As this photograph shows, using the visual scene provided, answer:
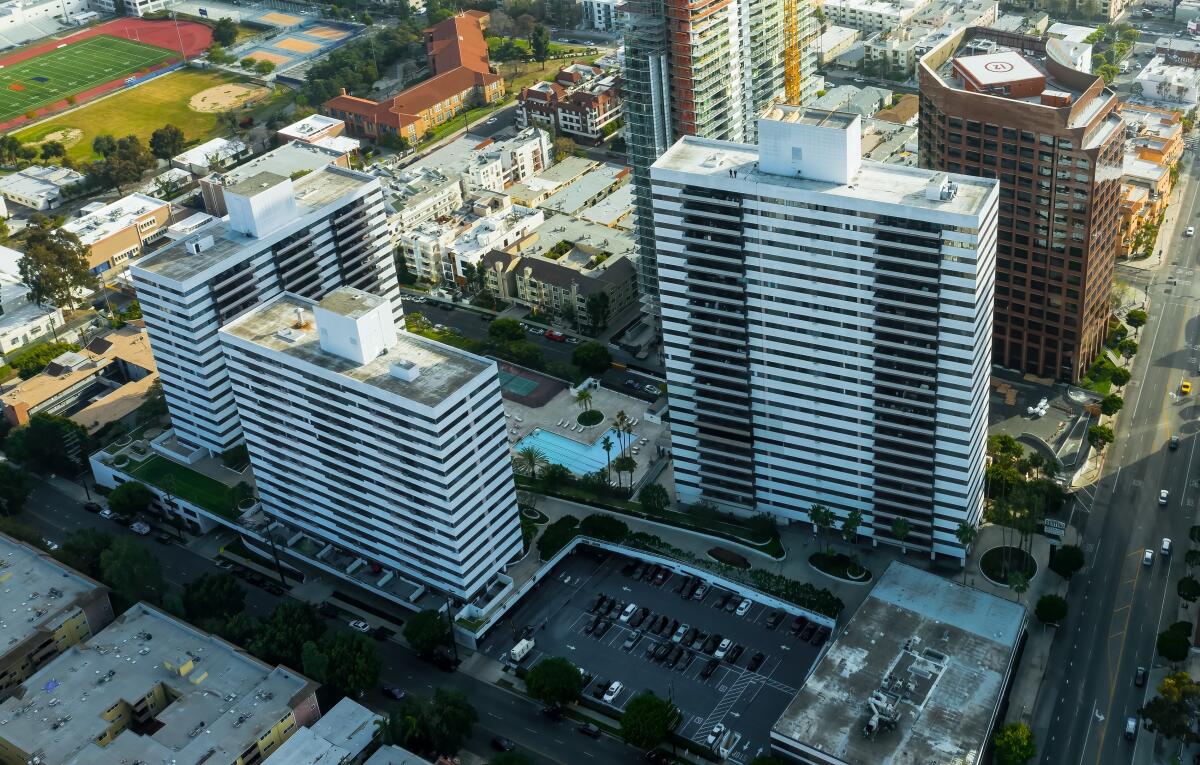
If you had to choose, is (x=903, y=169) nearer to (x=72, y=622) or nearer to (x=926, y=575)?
(x=926, y=575)

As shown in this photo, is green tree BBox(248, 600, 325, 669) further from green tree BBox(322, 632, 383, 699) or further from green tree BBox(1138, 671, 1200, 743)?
green tree BBox(1138, 671, 1200, 743)

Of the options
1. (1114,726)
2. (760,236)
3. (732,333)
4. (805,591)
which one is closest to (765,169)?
(760,236)

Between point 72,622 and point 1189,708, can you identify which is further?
point 72,622

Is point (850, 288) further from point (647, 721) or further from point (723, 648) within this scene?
point (647, 721)

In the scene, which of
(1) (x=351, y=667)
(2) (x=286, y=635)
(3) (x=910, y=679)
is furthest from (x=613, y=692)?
(2) (x=286, y=635)

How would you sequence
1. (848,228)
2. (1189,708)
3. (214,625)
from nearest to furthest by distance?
1. (1189,708)
2. (848,228)
3. (214,625)

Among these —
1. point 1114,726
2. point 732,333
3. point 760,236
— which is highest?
point 760,236

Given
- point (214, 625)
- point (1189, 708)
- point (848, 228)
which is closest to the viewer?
point (1189, 708)
